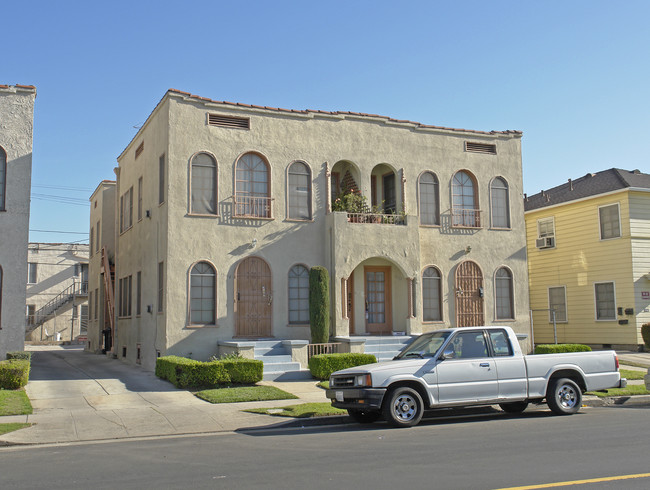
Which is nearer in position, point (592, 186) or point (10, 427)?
point (10, 427)

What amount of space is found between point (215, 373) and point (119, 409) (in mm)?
2947

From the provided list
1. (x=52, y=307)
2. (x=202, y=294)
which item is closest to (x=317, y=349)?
(x=202, y=294)

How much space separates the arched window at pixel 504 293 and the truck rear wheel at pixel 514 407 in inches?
452

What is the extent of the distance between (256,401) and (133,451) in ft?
17.4

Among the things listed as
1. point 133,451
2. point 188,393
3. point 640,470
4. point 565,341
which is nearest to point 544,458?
point 640,470

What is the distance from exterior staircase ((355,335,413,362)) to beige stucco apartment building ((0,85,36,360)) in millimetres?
9843

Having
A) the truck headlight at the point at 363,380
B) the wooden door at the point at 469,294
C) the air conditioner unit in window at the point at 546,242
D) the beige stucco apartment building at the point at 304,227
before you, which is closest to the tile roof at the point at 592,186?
the air conditioner unit in window at the point at 546,242

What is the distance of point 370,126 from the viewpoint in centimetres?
2330

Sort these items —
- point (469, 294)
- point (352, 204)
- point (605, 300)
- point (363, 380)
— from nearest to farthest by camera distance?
point (363, 380) < point (352, 204) < point (469, 294) < point (605, 300)

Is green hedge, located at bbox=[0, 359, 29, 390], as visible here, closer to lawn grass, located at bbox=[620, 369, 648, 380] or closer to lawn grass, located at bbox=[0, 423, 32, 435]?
lawn grass, located at bbox=[0, 423, 32, 435]

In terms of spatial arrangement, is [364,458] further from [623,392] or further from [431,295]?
[431,295]

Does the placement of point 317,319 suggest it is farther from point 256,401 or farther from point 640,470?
point 640,470

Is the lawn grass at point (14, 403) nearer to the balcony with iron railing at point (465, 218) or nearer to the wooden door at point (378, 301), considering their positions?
the wooden door at point (378, 301)

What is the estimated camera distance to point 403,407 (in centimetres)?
1137
